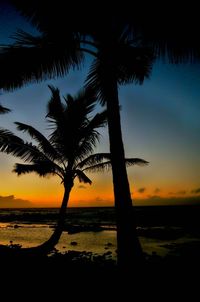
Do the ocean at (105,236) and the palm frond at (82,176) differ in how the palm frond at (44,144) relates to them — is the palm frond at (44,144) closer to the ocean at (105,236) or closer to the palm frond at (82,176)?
the palm frond at (82,176)

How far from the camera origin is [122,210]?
4812 millimetres

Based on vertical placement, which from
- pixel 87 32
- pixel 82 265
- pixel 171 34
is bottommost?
pixel 82 265

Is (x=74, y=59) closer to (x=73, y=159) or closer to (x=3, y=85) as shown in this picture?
(x=3, y=85)

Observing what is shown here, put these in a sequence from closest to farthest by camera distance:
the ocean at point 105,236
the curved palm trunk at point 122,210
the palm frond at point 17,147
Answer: the curved palm trunk at point 122,210 → the palm frond at point 17,147 → the ocean at point 105,236

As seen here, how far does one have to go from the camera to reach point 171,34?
495 cm

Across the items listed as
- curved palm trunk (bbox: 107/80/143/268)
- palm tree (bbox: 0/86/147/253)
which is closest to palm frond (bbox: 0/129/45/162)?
palm tree (bbox: 0/86/147/253)

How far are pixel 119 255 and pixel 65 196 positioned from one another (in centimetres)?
517

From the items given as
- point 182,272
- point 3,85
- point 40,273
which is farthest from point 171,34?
point 40,273

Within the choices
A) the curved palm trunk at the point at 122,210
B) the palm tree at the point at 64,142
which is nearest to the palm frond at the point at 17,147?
the palm tree at the point at 64,142

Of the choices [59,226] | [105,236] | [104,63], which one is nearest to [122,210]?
[104,63]

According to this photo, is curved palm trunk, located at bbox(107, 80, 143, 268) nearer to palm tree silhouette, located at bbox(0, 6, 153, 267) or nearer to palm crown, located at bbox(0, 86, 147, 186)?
palm tree silhouette, located at bbox(0, 6, 153, 267)

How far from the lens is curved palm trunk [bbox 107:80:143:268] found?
4699 mm

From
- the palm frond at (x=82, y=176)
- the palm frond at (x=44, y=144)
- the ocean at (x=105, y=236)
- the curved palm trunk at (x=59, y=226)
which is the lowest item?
the ocean at (x=105, y=236)

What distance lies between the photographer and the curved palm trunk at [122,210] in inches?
185
